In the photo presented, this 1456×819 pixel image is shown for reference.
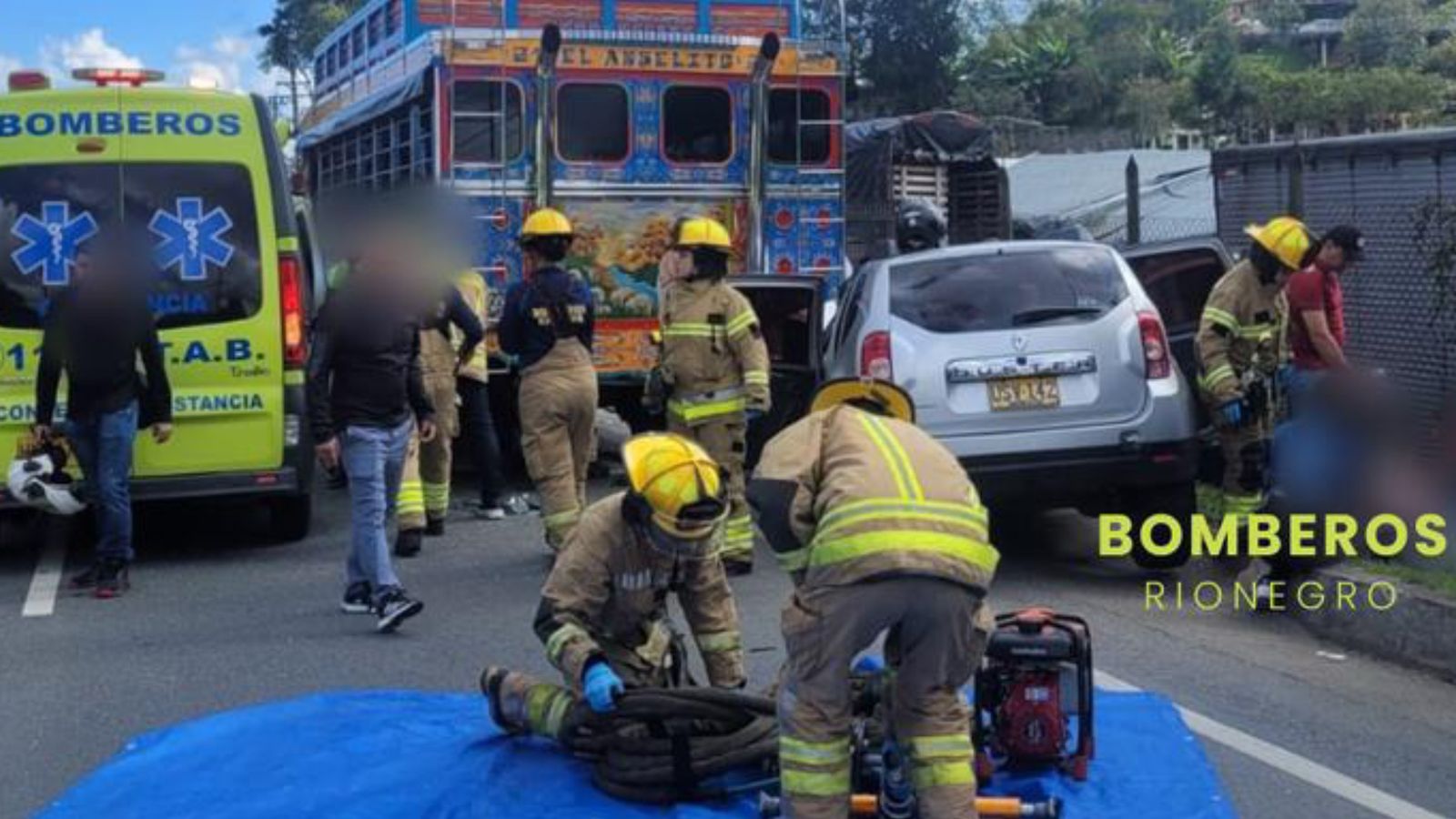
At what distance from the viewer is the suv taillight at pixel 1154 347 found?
8.48 m

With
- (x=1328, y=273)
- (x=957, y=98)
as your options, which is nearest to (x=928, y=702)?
(x=1328, y=273)

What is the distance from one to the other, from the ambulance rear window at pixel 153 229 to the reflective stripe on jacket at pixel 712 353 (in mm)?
2404

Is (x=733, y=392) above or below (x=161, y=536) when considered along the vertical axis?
above

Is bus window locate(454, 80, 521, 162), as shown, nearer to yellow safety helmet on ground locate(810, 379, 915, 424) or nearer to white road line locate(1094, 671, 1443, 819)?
white road line locate(1094, 671, 1443, 819)

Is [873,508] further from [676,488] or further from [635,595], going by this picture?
[635,595]

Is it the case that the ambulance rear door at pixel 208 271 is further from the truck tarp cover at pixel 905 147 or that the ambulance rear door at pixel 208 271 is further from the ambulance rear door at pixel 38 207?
the truck tarp cover at pixel 905 147

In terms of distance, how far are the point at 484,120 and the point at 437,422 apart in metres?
2.32

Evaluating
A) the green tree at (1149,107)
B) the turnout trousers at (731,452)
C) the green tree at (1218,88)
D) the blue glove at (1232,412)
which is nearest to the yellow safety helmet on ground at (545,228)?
the turnout trousers at (731,452)

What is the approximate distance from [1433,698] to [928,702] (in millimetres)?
3092

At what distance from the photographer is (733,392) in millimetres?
8680

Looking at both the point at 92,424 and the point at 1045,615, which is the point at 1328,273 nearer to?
the point at 1045,615

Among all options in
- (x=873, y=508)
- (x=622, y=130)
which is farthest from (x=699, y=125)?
(x=873, y=508)

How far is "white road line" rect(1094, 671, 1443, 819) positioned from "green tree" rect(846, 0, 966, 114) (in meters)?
37.9

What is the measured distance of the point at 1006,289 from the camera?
28.2ft
